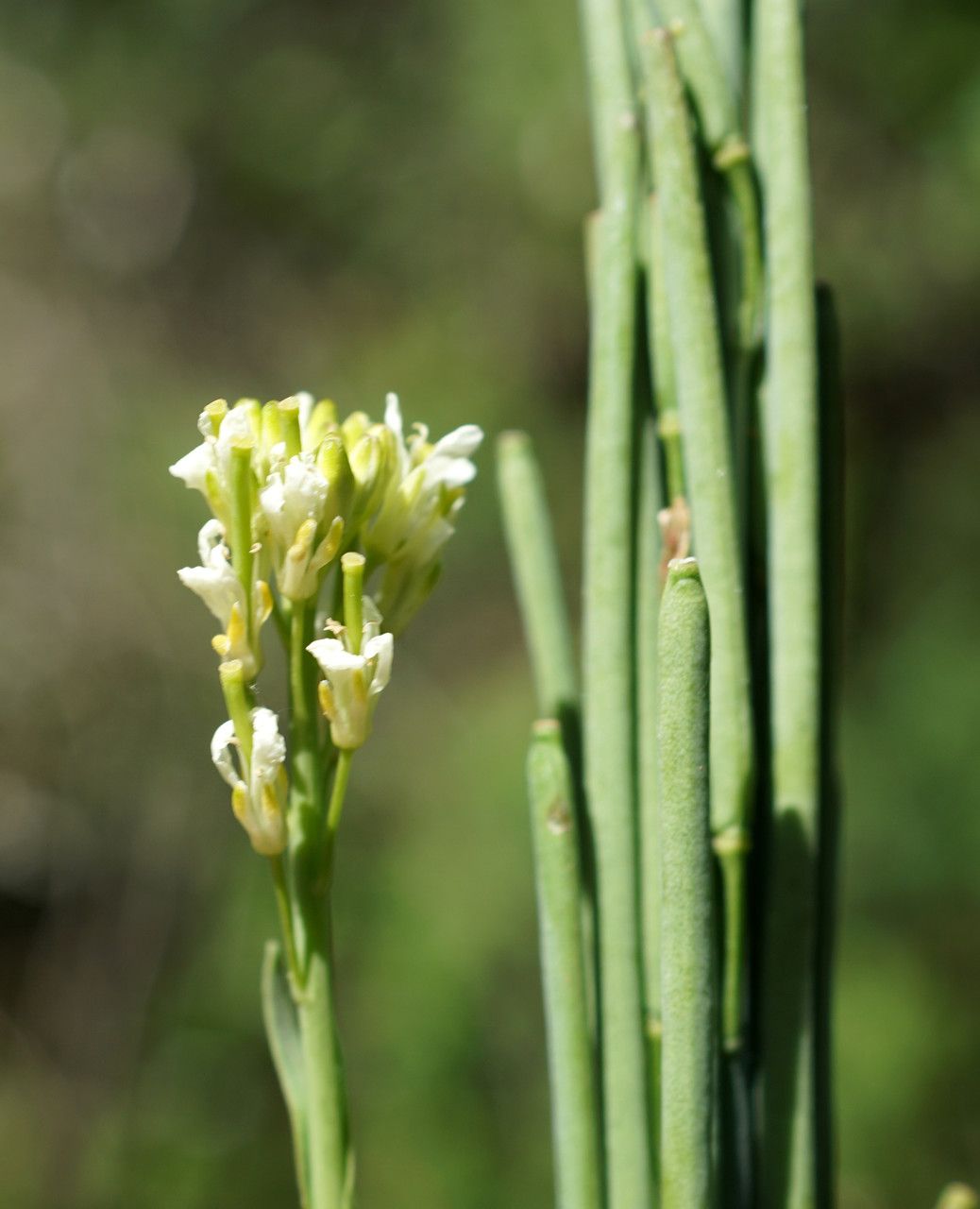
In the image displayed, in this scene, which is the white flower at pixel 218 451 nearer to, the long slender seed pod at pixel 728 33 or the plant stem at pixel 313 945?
the plant stem at pixel 313 945

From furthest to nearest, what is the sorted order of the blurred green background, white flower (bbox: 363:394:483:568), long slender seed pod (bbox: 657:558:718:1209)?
the blurred green background < white flower (bbox: 363:394:483:568) < long slender seed pod (bbox: 657:558:718:1209)

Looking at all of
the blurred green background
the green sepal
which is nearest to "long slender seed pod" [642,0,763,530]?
the green sepal

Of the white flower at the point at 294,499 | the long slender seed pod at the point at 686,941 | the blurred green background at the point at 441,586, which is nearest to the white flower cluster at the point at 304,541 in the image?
the white flower at the point at 294,499

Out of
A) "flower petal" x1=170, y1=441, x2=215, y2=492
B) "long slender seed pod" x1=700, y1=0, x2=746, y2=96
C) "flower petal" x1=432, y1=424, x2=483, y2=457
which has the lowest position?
"flower petal" x1=170, y1=441, x2=215, y2=492

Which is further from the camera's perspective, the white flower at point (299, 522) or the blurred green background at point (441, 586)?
the blurred green background at point (441, 586)

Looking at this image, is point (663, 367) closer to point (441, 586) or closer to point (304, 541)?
point (304, 541)

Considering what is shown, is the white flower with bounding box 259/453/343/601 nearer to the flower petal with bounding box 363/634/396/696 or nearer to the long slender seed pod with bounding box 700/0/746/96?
the flower petal with bounding box 363/634/396/696

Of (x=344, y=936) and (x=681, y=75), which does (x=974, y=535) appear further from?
(x=681, y=75)
